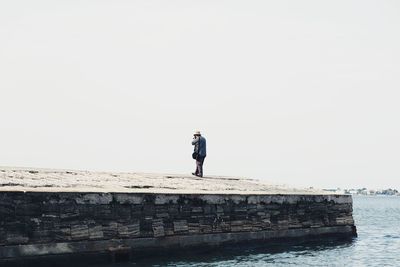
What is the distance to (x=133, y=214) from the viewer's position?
45.8 ft

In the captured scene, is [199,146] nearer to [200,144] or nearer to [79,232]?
[200,144]

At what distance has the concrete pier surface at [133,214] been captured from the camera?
1192 cm

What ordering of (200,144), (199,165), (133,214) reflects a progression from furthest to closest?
1. (199,165)
2. (200,144)
3. (133,214)

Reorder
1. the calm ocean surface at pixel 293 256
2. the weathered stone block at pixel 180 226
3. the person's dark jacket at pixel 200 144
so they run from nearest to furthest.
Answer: the calm ocean surface at pixel 293 256, the weathered stone block at pixel 180 226, the person's dark jacket at pixel 200 144

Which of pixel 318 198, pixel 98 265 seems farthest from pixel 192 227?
pixel 318 198

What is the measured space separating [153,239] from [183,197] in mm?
1508

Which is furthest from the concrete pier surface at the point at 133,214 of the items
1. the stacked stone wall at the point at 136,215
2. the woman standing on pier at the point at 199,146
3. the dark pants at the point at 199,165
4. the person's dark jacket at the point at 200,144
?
the person's dark jacket at the point at 200,144

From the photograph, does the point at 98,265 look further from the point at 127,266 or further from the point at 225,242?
the point at 225,242

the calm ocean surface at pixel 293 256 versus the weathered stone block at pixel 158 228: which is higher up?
the weathered stone block at pixel 158 228

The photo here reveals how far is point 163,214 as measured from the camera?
14695 millimetres

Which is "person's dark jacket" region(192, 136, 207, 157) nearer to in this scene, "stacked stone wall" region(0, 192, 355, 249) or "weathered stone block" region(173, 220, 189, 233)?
"stacked stone wall" region(0, 192, 355, 249)

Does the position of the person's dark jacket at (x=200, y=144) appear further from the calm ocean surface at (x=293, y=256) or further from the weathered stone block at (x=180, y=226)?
the weathered stone block at (x=180, y=226)

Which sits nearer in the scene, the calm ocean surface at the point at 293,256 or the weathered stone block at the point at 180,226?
the calm ocean surface at the point at 293,256

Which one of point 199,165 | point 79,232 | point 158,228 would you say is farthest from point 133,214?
point 199,165
